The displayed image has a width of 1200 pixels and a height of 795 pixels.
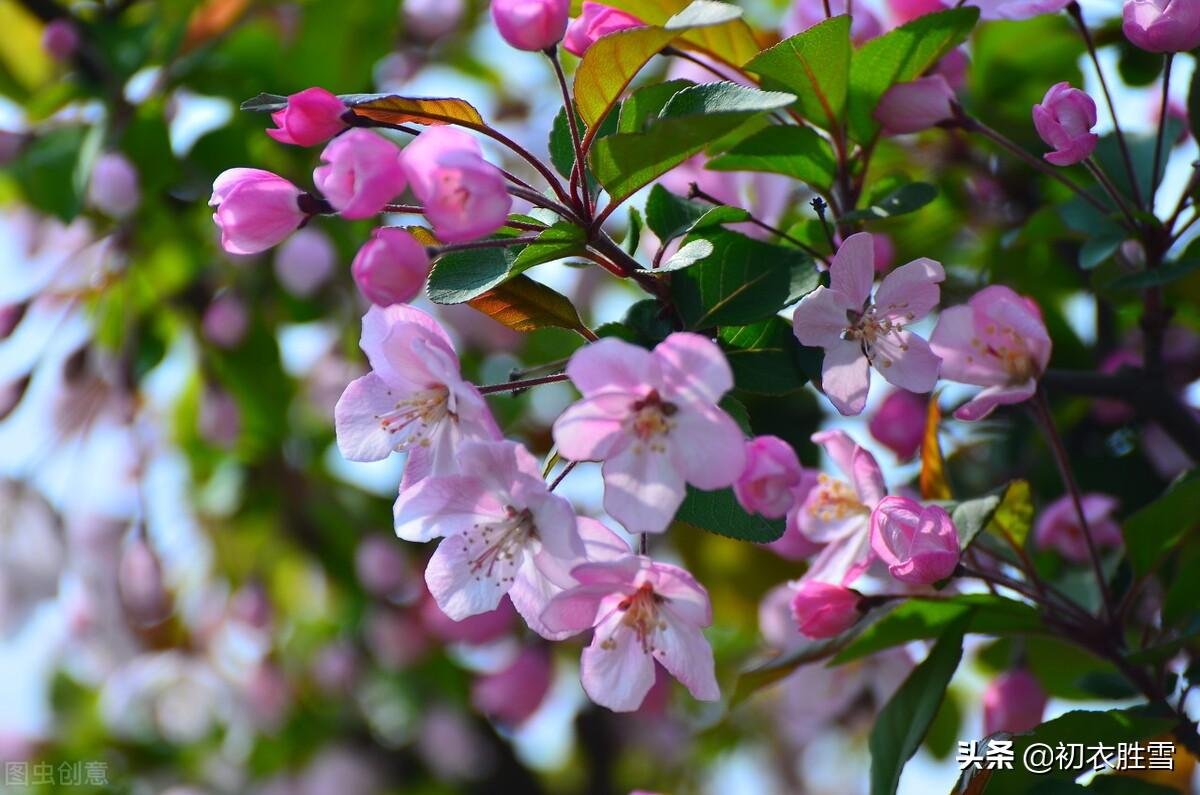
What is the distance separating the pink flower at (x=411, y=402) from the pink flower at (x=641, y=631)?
13 centimetres

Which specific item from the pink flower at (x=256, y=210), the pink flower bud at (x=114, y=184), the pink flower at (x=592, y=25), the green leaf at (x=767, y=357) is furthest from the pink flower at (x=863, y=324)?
the pink flower bud at (x=114, y=184)

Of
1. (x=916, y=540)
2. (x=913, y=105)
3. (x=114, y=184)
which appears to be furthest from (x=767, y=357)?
(x=114, y=184)

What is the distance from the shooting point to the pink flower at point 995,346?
101 centimetres

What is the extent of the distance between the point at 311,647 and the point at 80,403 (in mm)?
649

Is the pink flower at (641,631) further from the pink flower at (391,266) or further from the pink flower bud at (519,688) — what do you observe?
the pink flower bud at (519,688)

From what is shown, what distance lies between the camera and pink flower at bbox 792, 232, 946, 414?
882 millimetres

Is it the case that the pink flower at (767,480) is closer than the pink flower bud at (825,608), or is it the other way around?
the pink flower at (767,480)

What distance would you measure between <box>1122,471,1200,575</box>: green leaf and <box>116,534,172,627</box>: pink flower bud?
141 centimetres

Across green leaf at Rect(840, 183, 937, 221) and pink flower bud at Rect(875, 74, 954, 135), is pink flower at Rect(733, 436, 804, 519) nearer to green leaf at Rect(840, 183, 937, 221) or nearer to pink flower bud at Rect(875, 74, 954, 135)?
green leaf at Rect(840, 183, 937, 221)

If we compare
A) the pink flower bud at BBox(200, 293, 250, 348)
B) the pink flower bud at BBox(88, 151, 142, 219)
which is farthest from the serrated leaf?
the pink flower bud at BBox(200, 293, 250, 348)

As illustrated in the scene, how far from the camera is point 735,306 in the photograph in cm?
88

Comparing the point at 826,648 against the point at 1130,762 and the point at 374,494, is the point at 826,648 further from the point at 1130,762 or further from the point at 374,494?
the point at 374,494

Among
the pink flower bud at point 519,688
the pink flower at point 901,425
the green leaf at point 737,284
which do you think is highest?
the green leaf at point 737,284

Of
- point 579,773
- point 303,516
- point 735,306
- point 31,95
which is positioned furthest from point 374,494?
point 735,306
